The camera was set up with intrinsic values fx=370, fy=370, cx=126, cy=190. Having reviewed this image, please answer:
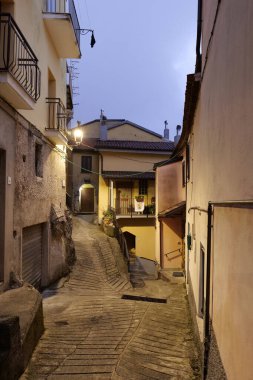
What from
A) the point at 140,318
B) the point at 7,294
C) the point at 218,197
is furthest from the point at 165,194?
the point at 218,197

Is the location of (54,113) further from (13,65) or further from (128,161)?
(128,161)

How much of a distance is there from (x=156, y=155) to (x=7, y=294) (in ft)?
78.9

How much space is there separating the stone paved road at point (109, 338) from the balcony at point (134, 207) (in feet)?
47.0

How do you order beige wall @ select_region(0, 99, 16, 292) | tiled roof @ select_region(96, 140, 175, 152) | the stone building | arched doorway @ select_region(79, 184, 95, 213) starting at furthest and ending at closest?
arched doorway @ select_region(79, 184, 95, 213), tiled roof @ select_region(96, 140, 175, 152), the stone building, beige wall @ select_region(0, 99, 16, 292)

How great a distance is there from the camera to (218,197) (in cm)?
533

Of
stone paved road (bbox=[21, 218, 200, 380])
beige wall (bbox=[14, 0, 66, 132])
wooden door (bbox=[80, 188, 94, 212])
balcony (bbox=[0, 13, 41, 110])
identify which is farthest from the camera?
wooden door (bbox=[80, 188, 94, 212])

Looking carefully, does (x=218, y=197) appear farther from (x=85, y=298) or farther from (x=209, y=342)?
(x=85, y=298)

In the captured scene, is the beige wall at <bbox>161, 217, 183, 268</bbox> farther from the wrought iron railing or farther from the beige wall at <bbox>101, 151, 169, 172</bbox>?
the beige wall at <bbox>101, 151, 169, 172</bbox>

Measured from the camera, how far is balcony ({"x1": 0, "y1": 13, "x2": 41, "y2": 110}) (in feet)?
23.8

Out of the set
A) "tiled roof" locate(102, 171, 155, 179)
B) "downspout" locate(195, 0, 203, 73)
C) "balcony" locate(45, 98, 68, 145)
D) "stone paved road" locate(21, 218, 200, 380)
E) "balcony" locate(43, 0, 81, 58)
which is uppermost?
"balcony" locate(43, 0, 81, 58)

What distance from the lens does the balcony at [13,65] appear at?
23.8 feet

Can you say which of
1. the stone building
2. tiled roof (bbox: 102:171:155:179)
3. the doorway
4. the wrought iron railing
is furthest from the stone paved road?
tiled roof (bbox: 102:171:155:179)

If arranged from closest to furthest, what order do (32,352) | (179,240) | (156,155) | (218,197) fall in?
(218,197), (32,352), (179,240), (156,155)

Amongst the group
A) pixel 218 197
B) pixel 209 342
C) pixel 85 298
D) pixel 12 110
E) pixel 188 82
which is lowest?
pixel 85 298
